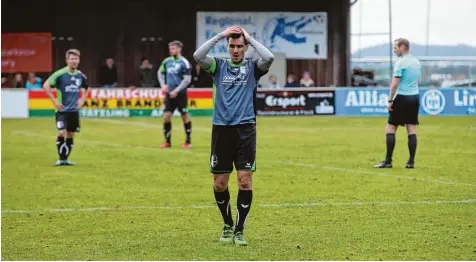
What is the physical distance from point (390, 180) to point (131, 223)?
18.2ft

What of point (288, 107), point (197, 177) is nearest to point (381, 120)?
point (288, 107)

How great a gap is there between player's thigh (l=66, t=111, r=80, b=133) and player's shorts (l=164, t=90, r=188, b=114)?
13.7 feet

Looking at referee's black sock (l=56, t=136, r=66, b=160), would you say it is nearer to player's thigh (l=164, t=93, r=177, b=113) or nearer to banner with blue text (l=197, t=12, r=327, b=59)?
player's thigh (l=164, t=93, r=177, b=113)

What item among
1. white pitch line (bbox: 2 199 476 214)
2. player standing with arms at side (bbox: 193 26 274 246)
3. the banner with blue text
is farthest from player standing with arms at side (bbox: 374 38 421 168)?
the banner with blue text

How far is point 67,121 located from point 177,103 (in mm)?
4550

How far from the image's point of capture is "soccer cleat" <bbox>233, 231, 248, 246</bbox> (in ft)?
33.4

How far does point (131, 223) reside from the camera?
11.8 metres

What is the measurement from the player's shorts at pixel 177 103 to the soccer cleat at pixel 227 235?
13.0 metres

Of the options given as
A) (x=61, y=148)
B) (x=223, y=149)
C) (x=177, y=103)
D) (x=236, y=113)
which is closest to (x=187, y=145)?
(x=177, y=103)

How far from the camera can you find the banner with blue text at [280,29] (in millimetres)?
44406

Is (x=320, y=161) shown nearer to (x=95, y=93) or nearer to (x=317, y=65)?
(x=95, y=93)

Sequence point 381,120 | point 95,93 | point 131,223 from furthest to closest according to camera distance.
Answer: point 95,93, point 381,120, point 131,223

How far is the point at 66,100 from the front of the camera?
63.5 feet

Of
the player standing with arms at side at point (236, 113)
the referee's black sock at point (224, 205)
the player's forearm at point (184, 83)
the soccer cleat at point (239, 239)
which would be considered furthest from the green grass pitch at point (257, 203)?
the player's forearm at point (184, 83)
